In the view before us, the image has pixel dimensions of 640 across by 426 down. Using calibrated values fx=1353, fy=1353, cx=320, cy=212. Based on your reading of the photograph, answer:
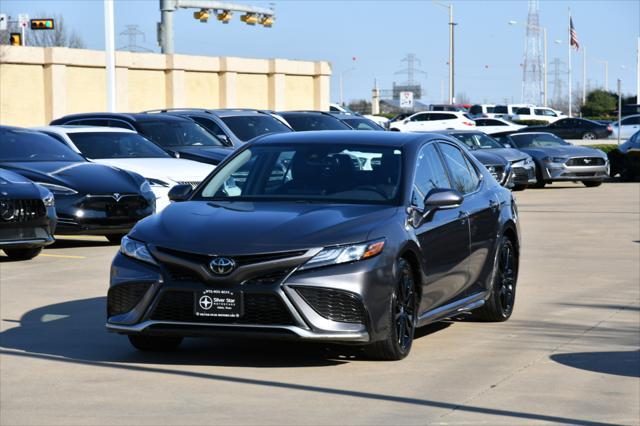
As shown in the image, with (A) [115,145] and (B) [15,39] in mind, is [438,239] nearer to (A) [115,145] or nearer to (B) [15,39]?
(A) [115,145]

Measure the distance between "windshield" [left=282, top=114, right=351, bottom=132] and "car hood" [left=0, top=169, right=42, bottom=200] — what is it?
1214 centimetres

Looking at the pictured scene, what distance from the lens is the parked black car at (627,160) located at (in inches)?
1331

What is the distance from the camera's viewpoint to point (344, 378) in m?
8.09

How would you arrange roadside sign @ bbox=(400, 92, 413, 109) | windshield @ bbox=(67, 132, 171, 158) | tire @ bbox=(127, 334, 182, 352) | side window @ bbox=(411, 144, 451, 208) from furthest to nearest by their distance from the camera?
roadside sign @ bbox=(400, 92, 413, 109), windshield @ bbox=(67, 132, 171, 158), side window @ bbox=(411, 144, 451, 208), tire @ bbox=(127, 334, 182, 352)

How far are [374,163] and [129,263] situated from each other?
6.24 feet

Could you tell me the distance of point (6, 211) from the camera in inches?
569

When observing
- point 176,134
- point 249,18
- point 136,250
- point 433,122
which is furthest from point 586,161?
point 249,18

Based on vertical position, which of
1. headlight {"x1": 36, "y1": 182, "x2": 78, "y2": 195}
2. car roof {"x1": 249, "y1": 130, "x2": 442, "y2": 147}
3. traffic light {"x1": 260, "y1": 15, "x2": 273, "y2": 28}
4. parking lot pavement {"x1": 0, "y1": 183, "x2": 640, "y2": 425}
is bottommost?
parking lot pavement {"x1": 0, "y1": 183, "x2": 640, "y2": 425}

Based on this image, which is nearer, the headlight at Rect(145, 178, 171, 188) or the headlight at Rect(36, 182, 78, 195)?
the headlight at Rect(36, 182, 78, 195)

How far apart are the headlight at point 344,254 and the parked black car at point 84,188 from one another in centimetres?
838

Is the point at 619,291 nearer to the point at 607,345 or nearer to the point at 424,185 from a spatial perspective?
the point at 607,345

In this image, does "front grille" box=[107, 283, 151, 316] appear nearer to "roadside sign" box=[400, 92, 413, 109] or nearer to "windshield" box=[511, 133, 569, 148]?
"windshield" box=[511, 133, 569, 148]

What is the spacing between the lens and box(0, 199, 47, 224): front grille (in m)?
14.4

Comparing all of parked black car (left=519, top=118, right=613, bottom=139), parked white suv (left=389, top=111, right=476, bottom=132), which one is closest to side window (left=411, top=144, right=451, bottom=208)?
parked white suv (left=389, top=111, right=476, bottom=132)
